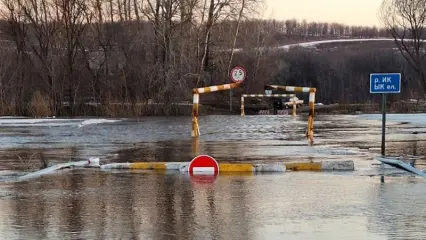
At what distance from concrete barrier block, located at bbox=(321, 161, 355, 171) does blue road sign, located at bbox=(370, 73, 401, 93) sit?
3138 millimetres

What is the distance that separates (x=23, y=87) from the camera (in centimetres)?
4200

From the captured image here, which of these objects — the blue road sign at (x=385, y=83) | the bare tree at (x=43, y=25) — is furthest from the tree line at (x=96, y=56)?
the blue road sign at (x=385, y=83)

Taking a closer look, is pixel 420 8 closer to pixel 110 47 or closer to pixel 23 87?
pixel 110 47

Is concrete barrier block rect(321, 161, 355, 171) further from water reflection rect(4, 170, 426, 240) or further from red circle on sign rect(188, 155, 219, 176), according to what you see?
red circle on sign rect(188, 155, 219, 176)

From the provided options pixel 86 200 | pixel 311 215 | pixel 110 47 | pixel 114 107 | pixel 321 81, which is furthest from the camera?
pixel 321 81

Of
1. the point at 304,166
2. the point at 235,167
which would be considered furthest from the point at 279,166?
the point at 235,167

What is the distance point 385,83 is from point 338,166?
3.43m

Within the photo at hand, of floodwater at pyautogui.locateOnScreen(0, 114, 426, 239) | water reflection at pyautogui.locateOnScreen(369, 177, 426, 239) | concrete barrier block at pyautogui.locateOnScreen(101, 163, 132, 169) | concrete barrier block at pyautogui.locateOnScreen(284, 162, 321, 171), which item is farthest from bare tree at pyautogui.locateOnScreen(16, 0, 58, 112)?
water reflection at pyautogui.locateOnScreen(369, 177, 426, 239)

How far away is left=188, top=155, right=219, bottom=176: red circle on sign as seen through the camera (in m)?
11.7

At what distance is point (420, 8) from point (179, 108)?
816 inches

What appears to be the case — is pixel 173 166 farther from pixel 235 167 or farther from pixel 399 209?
pixel 399 209

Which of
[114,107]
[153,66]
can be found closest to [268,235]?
[114,107]

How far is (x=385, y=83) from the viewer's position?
14.5 metres

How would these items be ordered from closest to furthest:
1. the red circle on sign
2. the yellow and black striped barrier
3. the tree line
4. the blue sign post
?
the red circle on sign < the yellow and black striped barrier < the blue sign post < the tree line
